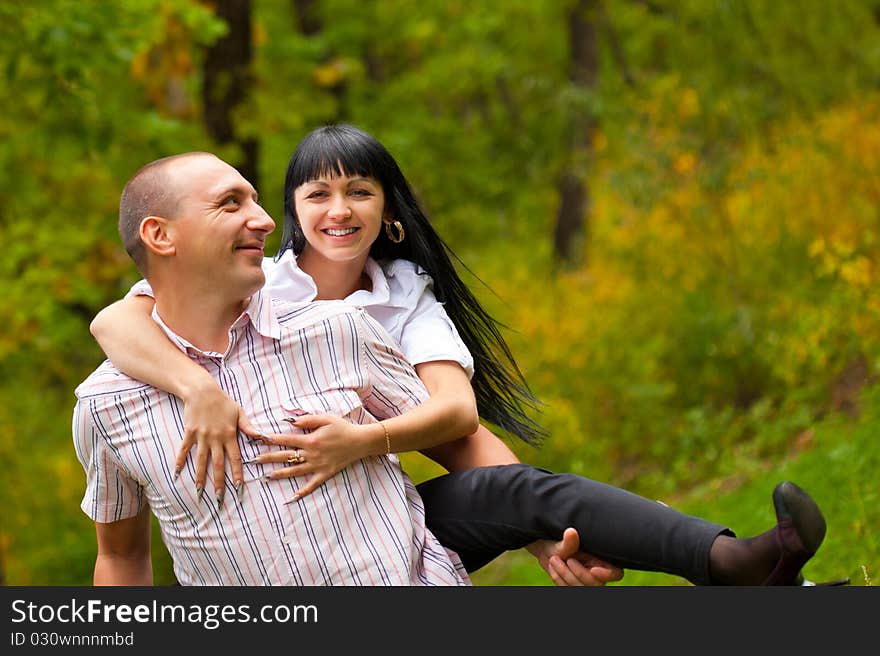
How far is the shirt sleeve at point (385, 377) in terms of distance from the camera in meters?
2.94

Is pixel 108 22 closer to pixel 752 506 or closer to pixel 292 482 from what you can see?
pixel 752 506

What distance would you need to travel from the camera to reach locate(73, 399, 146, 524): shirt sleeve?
9.17ft

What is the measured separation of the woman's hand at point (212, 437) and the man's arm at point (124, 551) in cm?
31

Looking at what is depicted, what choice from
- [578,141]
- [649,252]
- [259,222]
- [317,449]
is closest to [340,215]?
[259,222]

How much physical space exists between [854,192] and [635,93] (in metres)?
2.82

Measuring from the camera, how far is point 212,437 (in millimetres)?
2711

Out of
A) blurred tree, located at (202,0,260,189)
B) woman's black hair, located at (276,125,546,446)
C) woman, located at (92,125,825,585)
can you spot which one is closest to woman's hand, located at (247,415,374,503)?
woman, located at (92,125,825,585)

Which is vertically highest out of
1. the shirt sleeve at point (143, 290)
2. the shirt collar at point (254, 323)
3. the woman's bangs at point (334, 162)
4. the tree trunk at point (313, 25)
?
the tree trunk at point (313, 25)

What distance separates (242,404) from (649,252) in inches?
283

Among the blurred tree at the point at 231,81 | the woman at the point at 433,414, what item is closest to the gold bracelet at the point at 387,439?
the woman at the point at 433,414

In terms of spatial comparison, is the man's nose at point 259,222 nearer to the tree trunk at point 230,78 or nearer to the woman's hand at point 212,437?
the woman's hand at point 212,437

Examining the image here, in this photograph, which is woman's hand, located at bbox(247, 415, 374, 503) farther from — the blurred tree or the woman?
the blurred tree

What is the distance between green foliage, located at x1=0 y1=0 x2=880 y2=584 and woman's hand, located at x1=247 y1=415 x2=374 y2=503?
257 centimetres
